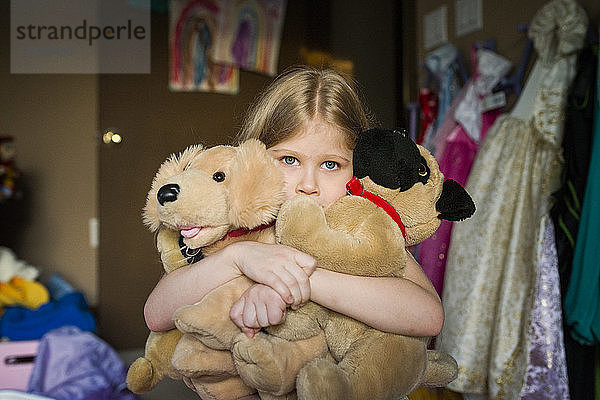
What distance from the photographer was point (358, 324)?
2.04ft

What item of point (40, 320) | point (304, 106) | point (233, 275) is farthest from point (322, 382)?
point (40, 320)

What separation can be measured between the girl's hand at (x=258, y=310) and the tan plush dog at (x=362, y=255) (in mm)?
14

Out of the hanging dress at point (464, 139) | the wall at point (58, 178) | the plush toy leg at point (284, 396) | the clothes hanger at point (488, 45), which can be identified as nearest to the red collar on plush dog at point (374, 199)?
the plush toy leg at point (284, 396)

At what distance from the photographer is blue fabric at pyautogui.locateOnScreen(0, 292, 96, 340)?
66.1 inches

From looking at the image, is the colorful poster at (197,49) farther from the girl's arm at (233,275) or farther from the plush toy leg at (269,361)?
the plush toy leg at (269,361)

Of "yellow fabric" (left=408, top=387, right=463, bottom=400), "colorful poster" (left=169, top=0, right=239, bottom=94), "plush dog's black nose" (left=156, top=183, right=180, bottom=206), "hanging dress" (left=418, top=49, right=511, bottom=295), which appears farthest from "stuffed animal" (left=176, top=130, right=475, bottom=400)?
"colorful poster" (left=169, top=0, right=239, bottom=94)

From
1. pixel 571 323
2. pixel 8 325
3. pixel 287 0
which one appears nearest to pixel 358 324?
pixel 571 323

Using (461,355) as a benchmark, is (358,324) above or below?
above

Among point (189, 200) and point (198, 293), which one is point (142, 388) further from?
point (189, 200)

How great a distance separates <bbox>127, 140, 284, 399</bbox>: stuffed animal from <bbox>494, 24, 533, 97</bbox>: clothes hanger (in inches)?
47.6

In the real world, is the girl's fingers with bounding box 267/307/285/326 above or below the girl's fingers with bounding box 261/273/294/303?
below

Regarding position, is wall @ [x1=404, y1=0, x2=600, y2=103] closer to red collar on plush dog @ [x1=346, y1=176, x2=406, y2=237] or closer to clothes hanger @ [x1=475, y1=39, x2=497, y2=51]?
clothes hanger @ [x1=475, y1=39, x2=497, y2=51]

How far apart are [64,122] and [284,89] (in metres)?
1.41

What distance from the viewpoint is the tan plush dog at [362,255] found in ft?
1.82
